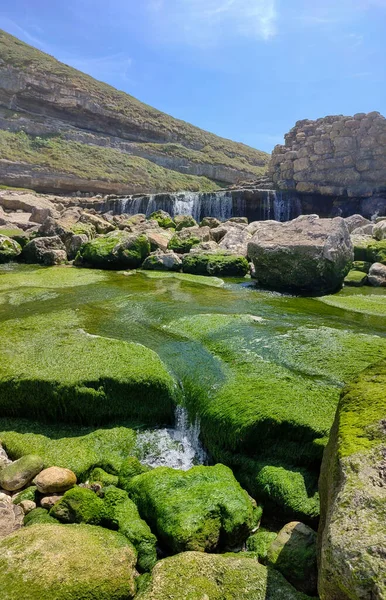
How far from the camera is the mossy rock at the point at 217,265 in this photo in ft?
63.4

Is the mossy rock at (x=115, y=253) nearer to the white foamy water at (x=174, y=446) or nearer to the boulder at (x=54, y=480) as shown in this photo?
the white foamy water at (x=174, y=446)

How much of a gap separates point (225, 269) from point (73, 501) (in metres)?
15.5

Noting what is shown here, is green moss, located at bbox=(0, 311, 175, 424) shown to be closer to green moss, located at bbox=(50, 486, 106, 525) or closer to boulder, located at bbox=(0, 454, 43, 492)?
boulder, located at bbox=(0, 454, 43, 492)

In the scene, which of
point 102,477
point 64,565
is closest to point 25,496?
point 102,477

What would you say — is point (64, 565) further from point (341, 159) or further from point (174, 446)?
point (341, 159)

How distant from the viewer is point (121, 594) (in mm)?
3553

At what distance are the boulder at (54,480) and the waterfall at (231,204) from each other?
40320 millimetres

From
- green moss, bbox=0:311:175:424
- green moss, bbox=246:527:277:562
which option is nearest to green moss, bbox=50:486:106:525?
green moss, bbox=246:527:277:562

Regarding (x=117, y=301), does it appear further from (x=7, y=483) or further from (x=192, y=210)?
(x=192, y=210)

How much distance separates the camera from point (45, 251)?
72.8 feet

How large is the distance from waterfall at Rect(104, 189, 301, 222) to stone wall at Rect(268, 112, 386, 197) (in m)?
7.05

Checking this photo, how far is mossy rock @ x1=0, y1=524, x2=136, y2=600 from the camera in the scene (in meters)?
3.30

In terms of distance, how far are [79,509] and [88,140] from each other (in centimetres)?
9167

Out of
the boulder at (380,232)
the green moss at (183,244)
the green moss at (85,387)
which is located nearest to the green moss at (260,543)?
the green moss at (85,387)
